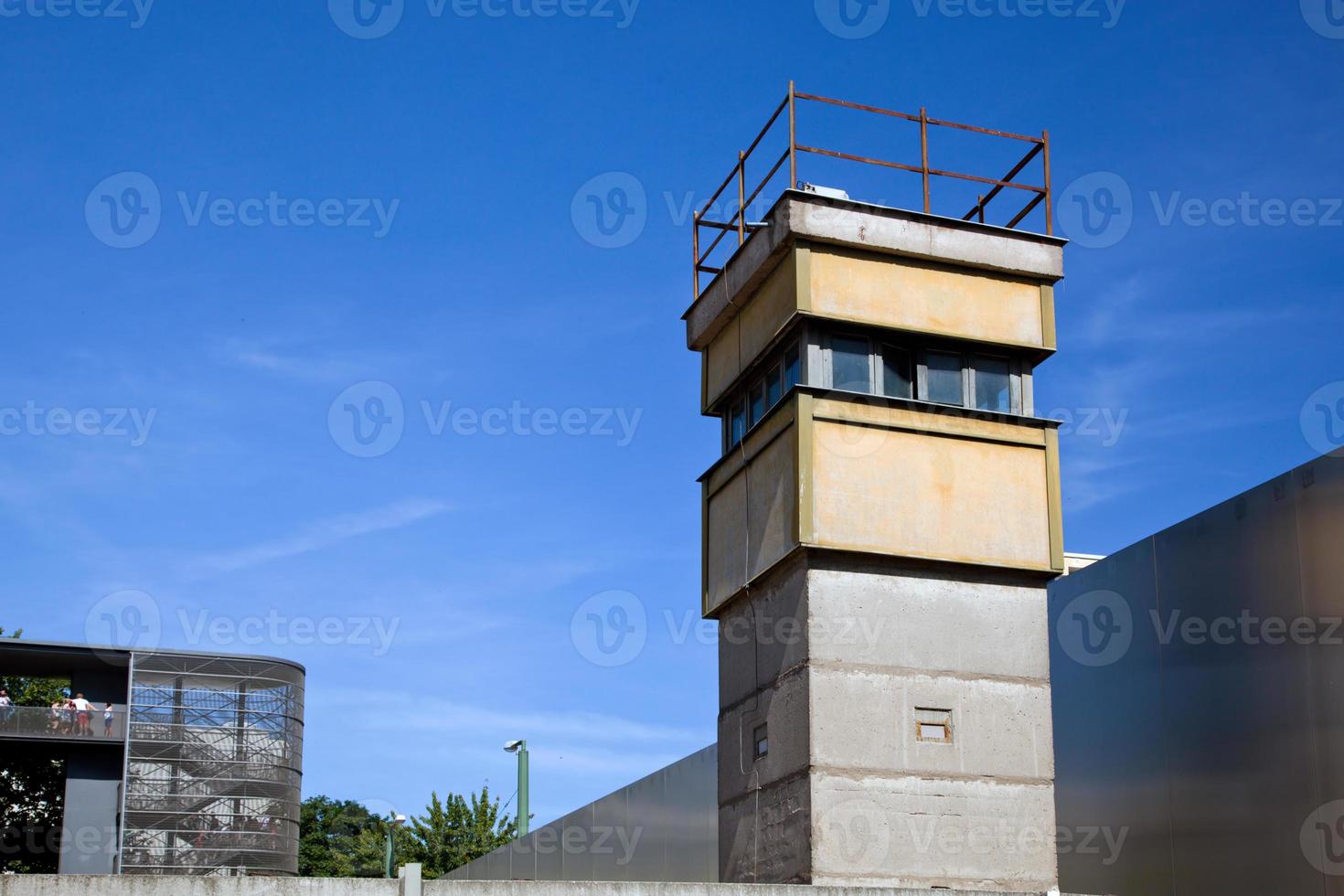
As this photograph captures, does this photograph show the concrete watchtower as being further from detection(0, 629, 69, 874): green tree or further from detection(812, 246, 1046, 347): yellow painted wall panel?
detection(0, 629, 69, 874): green tree

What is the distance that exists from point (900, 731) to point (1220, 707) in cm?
336

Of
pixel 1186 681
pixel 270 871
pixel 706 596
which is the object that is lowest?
pixel 270 871

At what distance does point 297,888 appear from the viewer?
38.8ft

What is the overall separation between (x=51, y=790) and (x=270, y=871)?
14428 millimetres

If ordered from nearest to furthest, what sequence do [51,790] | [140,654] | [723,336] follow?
[723,336] < [140,654] < [51,790]

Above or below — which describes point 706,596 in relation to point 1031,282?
below

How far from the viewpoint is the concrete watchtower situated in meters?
16.5

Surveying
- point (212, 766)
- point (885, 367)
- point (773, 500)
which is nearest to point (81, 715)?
point (212, 766)

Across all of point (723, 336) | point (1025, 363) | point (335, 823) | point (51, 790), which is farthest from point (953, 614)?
point (335, 823)

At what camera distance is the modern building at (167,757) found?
5162cm

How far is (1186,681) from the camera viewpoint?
16938mm

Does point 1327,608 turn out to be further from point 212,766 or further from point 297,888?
point 212,766

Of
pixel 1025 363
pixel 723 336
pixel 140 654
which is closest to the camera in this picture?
pixel 1025 363

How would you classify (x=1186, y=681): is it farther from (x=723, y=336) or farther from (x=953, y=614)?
(x=723, y=336)
